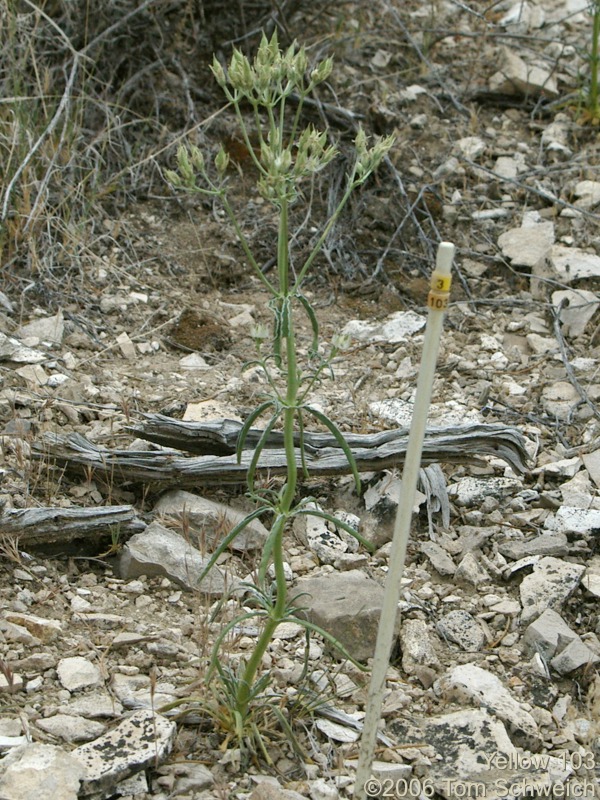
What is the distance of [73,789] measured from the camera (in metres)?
1.89

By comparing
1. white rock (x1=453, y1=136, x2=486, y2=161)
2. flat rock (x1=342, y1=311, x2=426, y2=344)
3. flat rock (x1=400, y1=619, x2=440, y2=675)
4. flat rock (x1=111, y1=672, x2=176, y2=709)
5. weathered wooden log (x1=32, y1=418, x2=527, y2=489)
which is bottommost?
flat rock (x1=111, y1=672, x2=176, y2=709)

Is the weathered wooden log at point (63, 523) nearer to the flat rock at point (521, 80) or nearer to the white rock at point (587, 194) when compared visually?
the white rock at point (587, 194)

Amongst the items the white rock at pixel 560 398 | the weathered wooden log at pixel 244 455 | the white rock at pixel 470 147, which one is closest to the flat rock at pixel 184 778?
the weathered wooden log at pixel 244 455

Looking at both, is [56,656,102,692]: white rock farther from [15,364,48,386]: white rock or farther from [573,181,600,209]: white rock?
[573,181,600,209]: white rock

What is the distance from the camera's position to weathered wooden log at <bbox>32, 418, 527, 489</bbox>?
Answer: 2.97 metres

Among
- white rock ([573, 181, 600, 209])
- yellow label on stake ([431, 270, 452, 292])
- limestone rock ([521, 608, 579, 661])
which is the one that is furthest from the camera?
white rock ([573, 181, 600, 209])

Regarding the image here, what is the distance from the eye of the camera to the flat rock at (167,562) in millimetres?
2713

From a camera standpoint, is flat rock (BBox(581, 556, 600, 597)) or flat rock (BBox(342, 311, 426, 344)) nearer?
flat rock (BBox(581, 556, 600, 597))

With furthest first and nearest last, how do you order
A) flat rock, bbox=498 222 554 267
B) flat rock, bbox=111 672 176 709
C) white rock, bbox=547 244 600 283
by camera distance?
flat rock, bbox=498 222 554 267, white rock, bbox=547 244 600 283, flat rock, bbox=111 672 176 709

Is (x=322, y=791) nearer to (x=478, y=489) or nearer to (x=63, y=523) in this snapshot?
(x=63, y=523)

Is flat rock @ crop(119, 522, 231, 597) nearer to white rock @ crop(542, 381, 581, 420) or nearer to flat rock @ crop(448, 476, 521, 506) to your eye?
flat rock @ crop(448, 476, 521, 506)

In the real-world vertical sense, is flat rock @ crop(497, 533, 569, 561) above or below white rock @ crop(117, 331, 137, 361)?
below

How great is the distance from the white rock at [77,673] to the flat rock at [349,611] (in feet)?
1.82

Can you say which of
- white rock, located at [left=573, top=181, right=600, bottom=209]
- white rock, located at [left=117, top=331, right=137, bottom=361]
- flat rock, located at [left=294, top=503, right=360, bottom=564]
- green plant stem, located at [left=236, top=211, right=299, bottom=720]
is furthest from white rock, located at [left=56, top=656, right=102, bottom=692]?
white rock, located at [left=573, top=181, right=600, bottom=209]
